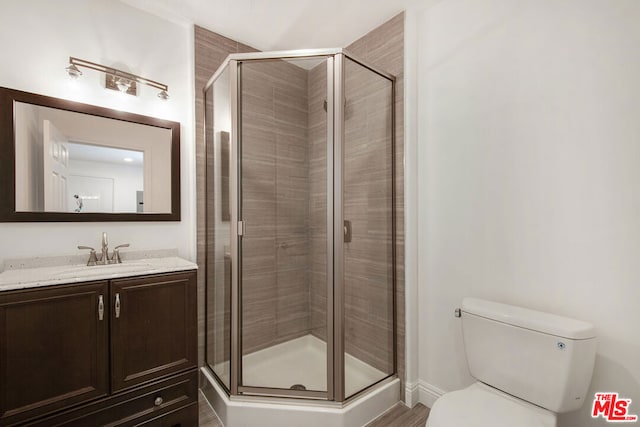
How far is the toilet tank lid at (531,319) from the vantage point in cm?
117

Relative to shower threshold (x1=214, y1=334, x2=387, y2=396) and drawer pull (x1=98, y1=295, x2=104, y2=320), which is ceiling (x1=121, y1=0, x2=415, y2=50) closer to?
drawer pull (x1=98, y1=295, x2=104, y2=320)

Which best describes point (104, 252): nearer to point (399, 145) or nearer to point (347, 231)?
point (347, 231)

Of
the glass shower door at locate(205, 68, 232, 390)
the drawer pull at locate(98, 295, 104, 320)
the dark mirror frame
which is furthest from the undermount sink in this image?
the glass shower door at locate(205, 68, 232, 390)

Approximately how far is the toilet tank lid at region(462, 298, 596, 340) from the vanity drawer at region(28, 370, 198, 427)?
152 cm

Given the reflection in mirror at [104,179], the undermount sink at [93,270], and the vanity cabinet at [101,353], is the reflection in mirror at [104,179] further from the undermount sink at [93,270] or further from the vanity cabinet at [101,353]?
the vanity cabinet at [101,353]

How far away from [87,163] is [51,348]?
99 centimetres

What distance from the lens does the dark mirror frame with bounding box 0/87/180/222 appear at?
1.47 m

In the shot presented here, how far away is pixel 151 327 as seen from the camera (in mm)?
1481

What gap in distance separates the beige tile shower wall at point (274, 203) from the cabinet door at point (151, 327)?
0.34 metres

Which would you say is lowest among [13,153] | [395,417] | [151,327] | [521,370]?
[395,417]

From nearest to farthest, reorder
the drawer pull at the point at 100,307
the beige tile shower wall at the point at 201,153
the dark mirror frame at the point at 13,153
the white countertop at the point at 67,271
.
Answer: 1. the white countertop at the point at 67,271
2. the drawer pull at the point at 100,307
3. the dark mirror frame at the point at 13,153
4. the beige tile shower wall at the point at 201,153

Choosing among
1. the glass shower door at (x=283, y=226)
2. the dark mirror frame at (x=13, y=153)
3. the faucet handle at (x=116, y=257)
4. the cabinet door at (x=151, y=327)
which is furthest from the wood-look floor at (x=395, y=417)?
the dark mirror frame at (x=13, y=153)

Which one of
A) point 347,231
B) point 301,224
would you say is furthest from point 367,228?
point 301,224

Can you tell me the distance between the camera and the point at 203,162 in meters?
2.09
